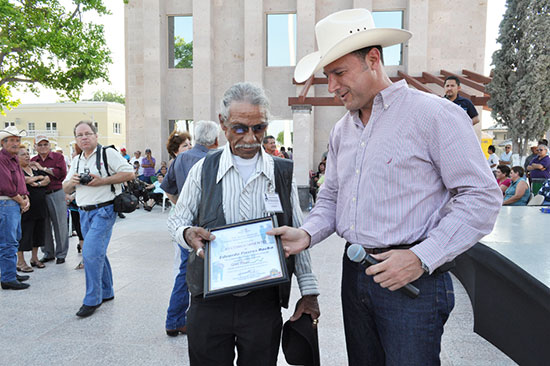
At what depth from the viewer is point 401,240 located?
184 centimetres

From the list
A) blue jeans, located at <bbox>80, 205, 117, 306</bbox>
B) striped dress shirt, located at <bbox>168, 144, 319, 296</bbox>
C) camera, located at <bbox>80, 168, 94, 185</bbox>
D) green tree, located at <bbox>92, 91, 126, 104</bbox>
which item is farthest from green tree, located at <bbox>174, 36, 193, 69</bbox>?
green tree, located at <bbox>92, 91, 126, 104</bbox>

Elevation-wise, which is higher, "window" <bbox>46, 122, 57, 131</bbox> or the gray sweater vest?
"window" <bbox>46, 122, 57, 131</bbox>

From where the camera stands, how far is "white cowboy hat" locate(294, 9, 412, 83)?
6.03ft

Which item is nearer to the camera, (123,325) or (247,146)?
(247,146)

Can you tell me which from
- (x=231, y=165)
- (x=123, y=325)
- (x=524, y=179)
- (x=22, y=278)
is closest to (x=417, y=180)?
(x=231, y=165)

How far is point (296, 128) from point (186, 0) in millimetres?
9794

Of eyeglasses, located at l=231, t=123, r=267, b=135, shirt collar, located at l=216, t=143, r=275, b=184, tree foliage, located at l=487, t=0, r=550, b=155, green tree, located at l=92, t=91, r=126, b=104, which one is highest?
green tree, located at l=92, t=91, r=126, b=104

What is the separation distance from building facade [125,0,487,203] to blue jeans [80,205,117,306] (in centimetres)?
1393

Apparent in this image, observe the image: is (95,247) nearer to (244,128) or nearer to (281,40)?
(244,128)

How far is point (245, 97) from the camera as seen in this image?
2.19 metres

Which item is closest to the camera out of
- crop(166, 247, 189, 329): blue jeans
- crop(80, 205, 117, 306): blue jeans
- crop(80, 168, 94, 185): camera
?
crop(166, 247, 189, 329): blue jeans

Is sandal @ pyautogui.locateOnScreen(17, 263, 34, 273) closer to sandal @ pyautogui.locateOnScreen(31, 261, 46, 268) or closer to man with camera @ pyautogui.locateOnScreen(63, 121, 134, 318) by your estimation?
sandal @ pyautogui.locateOnScreen(31, 261, 46, 268)

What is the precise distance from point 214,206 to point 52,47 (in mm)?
15657

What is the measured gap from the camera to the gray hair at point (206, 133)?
4.66 metres
